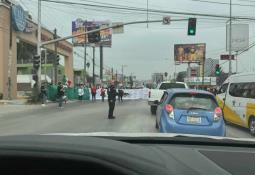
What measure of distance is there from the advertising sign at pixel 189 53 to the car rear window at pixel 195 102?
107256 mm

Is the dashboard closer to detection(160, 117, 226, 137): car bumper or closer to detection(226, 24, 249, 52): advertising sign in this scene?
detection(160, 117, 226, 137): car bumper

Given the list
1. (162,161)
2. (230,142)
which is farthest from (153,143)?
(162,161)

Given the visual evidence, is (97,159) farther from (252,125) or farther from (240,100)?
(240,100)

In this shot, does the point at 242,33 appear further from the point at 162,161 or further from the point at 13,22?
the point at 162,161

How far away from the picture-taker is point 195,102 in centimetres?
1479

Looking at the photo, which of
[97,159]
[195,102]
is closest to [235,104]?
[195,102]

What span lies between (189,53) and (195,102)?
109 metres

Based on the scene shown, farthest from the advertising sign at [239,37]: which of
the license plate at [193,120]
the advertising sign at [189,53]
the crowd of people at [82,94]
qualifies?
the license plate at [193,120]

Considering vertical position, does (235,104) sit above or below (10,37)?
below

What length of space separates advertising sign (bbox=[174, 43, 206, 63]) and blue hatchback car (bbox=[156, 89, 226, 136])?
352 feet

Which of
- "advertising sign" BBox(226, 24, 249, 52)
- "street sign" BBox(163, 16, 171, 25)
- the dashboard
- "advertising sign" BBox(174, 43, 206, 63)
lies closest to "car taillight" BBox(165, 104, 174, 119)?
the dashboard

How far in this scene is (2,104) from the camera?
138 ft

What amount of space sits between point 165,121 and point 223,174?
12207mm

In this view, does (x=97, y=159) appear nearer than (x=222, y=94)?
Yes
